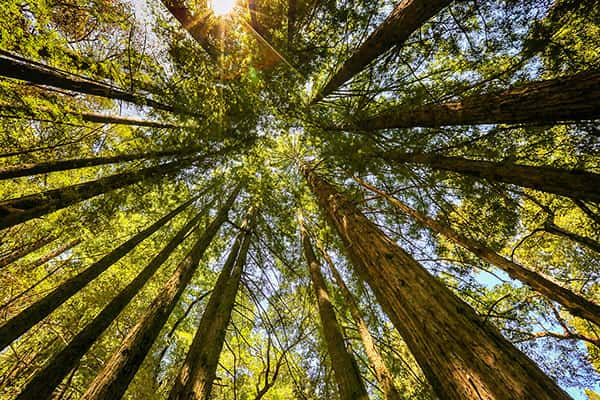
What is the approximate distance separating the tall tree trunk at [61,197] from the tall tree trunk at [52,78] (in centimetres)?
134

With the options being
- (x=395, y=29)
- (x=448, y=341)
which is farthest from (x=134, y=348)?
(x=395, y=29)

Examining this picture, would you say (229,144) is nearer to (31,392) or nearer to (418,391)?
(31,392)

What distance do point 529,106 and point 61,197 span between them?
5.67 m

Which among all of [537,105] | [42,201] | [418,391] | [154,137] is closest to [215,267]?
[154,137]

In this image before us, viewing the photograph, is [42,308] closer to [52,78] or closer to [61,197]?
[61,197]

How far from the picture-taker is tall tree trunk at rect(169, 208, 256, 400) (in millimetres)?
2312

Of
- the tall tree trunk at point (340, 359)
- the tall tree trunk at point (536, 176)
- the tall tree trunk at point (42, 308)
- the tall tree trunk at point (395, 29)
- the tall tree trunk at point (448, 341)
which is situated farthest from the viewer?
the tall tree trunk at point (395, 29)

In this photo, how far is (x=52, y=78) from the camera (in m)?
3.41

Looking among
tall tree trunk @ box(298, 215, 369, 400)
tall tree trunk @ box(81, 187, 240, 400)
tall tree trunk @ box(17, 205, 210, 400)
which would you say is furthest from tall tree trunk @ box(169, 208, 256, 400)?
tall tree trunk @ box(298, 215, 369, 400)

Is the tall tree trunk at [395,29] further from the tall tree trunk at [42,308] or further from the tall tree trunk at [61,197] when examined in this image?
the tall tree trunk at [42,308]

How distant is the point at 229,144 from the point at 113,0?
320cm

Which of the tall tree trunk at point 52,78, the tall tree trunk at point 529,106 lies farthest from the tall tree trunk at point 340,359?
the tall tree trunk at point 52,78

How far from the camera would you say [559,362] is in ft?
13.3

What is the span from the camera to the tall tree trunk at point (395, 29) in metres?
3.02
